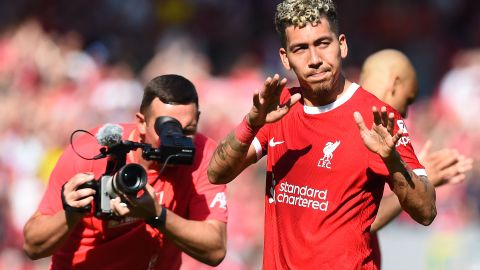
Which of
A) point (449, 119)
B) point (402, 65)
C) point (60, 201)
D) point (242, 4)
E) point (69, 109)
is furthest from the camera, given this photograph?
point (242, 4)

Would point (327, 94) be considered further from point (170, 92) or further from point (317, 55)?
point (170, 92)

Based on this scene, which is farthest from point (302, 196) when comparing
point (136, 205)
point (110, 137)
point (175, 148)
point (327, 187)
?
point (110, 137)

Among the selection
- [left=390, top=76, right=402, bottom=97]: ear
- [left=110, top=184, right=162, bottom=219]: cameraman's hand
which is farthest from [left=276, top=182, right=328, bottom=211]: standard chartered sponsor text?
[left=390, top=76, right=402, bottom=97]: ear

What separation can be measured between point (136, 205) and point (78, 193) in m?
0.44

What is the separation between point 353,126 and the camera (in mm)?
5531

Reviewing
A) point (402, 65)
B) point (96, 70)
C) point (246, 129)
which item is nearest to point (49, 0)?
point (96, 70)

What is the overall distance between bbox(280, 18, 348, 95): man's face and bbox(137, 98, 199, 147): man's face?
1052mm

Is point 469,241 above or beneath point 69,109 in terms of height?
beneath

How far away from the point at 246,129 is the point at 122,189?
717 mm

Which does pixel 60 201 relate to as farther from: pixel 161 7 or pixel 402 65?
pixel 161 7

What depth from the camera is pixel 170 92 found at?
6484 mm

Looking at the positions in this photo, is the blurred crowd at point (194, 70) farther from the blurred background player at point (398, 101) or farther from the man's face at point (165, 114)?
the man's face at point (165, 114)

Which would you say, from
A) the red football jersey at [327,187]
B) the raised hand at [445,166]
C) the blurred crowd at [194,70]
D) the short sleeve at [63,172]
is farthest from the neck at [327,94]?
the blurred crowd at [194,70]

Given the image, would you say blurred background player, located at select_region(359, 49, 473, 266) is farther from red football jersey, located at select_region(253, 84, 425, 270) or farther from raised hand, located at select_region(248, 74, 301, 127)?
raised hand, located at select_region(248, 74, 301, 127)
